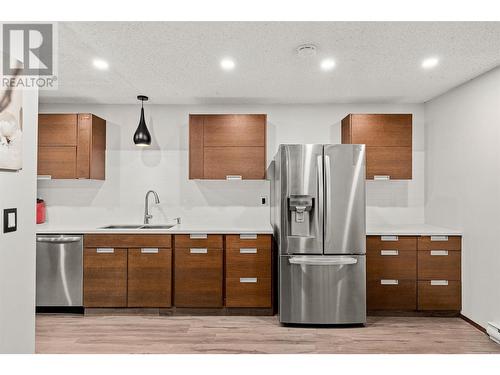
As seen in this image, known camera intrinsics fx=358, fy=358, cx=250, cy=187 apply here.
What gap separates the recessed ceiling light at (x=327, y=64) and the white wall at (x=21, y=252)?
2126 mm

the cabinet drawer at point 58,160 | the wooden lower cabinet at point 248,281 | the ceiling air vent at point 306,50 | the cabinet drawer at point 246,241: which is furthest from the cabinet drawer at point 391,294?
the cabinet drawer at point 58,160

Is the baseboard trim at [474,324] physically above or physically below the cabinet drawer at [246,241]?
below

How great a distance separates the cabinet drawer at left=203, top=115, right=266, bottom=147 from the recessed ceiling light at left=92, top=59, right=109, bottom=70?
4.11ft

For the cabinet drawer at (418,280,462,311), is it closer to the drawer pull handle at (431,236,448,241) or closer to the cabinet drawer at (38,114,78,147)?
the drawer pull handle at (431,236,448,241)

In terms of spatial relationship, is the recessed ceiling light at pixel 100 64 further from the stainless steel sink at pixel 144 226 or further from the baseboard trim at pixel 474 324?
the baseboard trim at pixel 474 324

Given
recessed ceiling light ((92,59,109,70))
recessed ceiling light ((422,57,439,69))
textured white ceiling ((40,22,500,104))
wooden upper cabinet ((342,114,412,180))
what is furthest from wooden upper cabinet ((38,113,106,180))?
recessed ceiling light ((422,57,439,69))

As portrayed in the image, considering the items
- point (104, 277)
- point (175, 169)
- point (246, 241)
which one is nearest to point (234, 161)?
point (175, 169)

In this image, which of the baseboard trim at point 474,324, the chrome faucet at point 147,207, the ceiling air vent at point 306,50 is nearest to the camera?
the ceiling air vent at point 306,50

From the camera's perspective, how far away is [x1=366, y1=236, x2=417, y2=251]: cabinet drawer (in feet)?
12.0

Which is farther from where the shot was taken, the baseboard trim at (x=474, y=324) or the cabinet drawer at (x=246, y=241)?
the cabinet drawer at (x=246, y=241)

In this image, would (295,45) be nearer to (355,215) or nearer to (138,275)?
(355,215)

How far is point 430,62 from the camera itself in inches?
116

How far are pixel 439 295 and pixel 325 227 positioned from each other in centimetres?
145

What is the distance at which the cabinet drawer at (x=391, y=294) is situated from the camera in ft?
11.9
